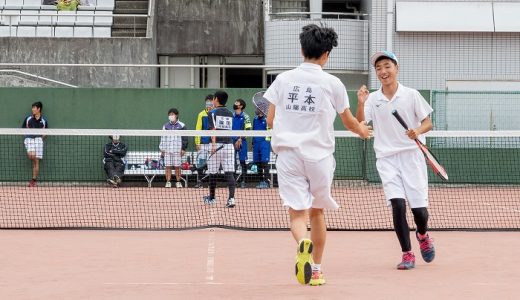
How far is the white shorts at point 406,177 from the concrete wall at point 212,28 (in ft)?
Result: 65.6

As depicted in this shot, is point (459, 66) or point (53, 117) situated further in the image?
point (459, 66)

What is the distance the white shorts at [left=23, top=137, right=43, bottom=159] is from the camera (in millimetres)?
22500

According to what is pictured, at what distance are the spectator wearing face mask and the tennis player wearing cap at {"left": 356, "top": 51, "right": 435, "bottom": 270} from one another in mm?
11430

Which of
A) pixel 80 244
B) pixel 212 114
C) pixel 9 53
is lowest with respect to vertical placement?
pixel 80 244

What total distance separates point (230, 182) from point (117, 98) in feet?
25.1

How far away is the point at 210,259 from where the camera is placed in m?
10.2

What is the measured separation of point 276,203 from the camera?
704 inches

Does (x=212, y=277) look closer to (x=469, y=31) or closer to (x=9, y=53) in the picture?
(x=469, y=31)

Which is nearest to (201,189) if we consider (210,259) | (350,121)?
(210,259)

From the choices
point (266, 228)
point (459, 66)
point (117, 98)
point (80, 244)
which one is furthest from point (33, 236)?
point (459, 66)

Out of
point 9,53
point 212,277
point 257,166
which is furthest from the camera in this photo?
point 9,53

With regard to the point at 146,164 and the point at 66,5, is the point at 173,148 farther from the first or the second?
the point at 66,5

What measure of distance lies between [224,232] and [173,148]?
26.9 feet

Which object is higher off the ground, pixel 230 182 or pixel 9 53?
pixel 9 53
